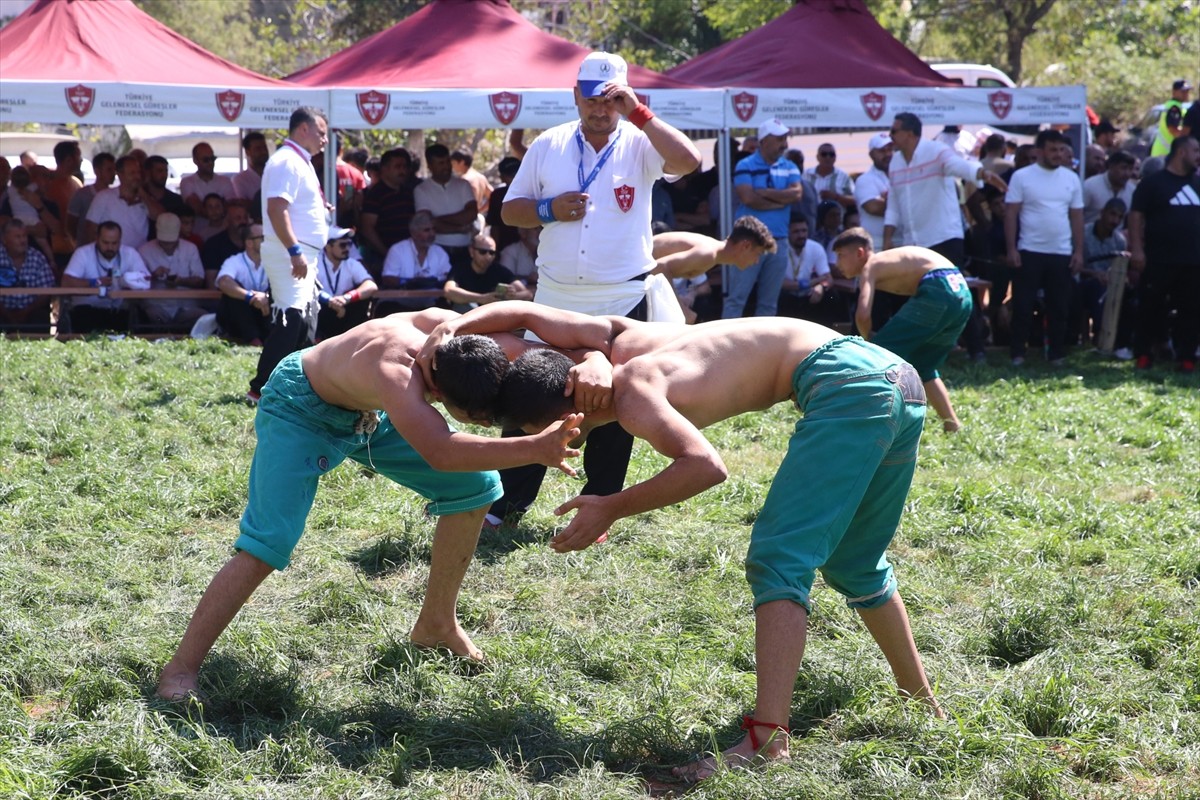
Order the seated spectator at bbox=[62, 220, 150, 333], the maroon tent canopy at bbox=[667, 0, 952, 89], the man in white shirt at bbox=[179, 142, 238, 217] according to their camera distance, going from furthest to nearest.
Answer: the man in white shirt at bbox=[179, 142, 238, 217] → the maroon tent canopy at bbox=[667, 0, 952, 89] → the seated spectator at bbox=[62, 220, 150, 333]

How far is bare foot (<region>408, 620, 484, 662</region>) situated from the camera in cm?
443

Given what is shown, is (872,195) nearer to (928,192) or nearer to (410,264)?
(928,192)

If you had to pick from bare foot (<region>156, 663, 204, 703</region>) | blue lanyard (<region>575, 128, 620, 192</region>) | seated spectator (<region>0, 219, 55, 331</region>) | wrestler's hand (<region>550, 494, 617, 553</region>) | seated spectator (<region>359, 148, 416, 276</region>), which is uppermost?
blue lanyard (<region>575, 128, 620, 192</region>)

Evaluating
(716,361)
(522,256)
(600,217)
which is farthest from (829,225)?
(716,361)

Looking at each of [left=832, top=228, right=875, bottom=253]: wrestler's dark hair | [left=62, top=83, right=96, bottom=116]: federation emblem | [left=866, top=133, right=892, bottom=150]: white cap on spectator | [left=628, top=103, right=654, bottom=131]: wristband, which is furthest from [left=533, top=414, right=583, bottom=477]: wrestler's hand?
[left=866, top=133, right=892, bottom=150]: white cap on spectator

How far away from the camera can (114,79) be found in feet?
39.3

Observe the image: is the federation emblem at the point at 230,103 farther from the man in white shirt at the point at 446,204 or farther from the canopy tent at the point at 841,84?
the canopy tent at the point at 841,84

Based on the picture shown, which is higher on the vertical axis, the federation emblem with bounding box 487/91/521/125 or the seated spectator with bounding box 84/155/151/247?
the federation emblem with bounding box 487/91/521/125

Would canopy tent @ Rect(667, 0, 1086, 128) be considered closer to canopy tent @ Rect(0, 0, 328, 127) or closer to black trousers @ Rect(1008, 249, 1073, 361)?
black trousers @ Rect(1008, 249, 1073, 361)

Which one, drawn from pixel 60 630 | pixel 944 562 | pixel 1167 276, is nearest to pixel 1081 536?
pixel 944 562

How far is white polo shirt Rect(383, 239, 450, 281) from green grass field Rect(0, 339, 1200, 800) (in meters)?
4.93

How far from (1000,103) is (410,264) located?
609cm

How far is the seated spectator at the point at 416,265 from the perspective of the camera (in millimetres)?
12148

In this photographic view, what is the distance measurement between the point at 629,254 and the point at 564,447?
2.54 metres
